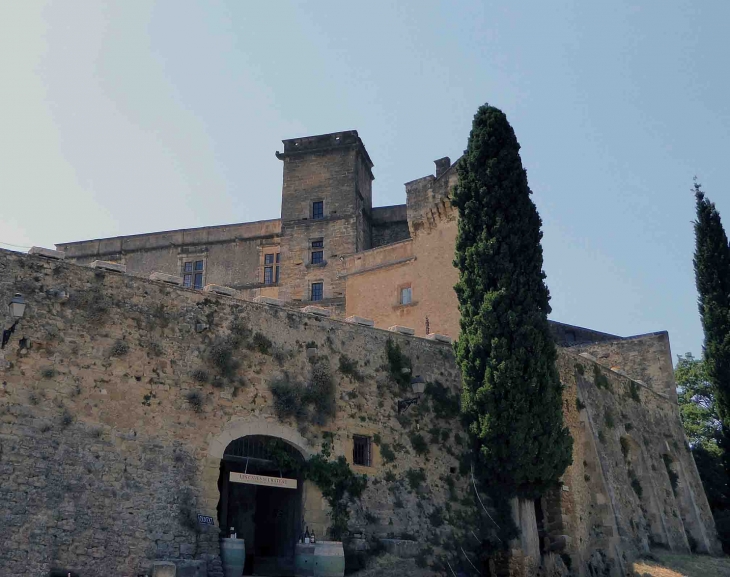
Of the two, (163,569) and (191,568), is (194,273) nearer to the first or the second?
(191,568)

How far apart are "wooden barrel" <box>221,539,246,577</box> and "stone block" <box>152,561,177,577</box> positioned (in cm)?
143

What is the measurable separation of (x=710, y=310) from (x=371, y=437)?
18536mm

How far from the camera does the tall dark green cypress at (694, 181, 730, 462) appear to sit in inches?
1268

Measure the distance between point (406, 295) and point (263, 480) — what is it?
12.9 meters

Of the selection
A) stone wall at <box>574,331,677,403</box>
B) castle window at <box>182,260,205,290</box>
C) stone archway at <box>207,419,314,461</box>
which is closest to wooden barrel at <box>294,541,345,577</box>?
stone archway at <box>207,419,314,461</box>

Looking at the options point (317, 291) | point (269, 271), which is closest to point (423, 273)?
point (317, 291)

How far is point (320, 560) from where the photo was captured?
58.3 feet

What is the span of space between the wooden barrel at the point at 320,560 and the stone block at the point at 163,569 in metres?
3.12

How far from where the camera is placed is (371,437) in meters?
20.8

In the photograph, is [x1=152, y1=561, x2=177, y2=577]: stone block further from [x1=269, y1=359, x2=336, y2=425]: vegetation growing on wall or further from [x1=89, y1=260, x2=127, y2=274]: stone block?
[x1=89, y1=260, x2=127, y2=274]: stone block

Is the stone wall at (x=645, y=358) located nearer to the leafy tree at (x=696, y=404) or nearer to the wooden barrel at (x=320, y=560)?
the leafy tree at (x=696, y=404)

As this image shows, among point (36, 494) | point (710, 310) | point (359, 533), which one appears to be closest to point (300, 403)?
point (359, 533)

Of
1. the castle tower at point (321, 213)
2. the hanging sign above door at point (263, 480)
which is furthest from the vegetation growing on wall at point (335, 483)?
the castle tower at point (321, 213)

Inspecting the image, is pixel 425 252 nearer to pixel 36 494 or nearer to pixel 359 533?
pixel 359 533
